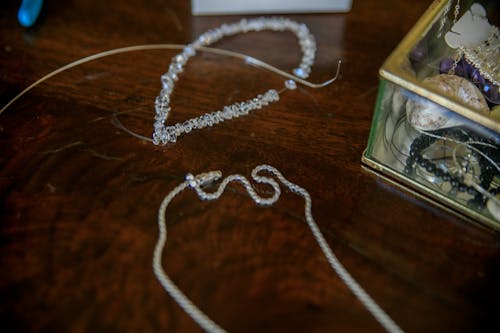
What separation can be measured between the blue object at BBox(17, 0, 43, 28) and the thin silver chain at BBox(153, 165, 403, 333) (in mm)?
325

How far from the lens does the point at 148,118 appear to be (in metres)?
0.68

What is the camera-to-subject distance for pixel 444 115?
0.56 meters

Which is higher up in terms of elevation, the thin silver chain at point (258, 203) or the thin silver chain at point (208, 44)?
the thin silver chain at point (208, 44)

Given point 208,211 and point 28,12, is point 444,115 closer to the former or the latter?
point 208,211

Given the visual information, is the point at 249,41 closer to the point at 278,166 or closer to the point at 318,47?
the point at 318,47

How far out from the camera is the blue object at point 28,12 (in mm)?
758

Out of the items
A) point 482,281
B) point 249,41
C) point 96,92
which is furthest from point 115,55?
point 482,281

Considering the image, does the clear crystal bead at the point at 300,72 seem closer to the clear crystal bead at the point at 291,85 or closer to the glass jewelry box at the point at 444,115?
the clear crystal bead at the point at 291,85

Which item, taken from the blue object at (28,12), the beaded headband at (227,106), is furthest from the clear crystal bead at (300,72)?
the blue object at (28,12)

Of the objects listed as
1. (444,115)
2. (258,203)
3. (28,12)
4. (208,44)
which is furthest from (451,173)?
(28,12)

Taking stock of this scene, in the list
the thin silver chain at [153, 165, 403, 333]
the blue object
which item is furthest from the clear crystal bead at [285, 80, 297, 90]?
the blue object

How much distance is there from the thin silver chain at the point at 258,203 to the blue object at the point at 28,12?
32 centimetres

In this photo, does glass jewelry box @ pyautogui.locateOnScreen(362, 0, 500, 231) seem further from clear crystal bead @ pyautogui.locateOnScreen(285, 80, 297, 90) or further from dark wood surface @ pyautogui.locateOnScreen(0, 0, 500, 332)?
clear crystal bead @ pyautogui.locateOnScreen(285, 80, 297, 90)

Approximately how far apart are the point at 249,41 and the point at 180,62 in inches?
3.9
